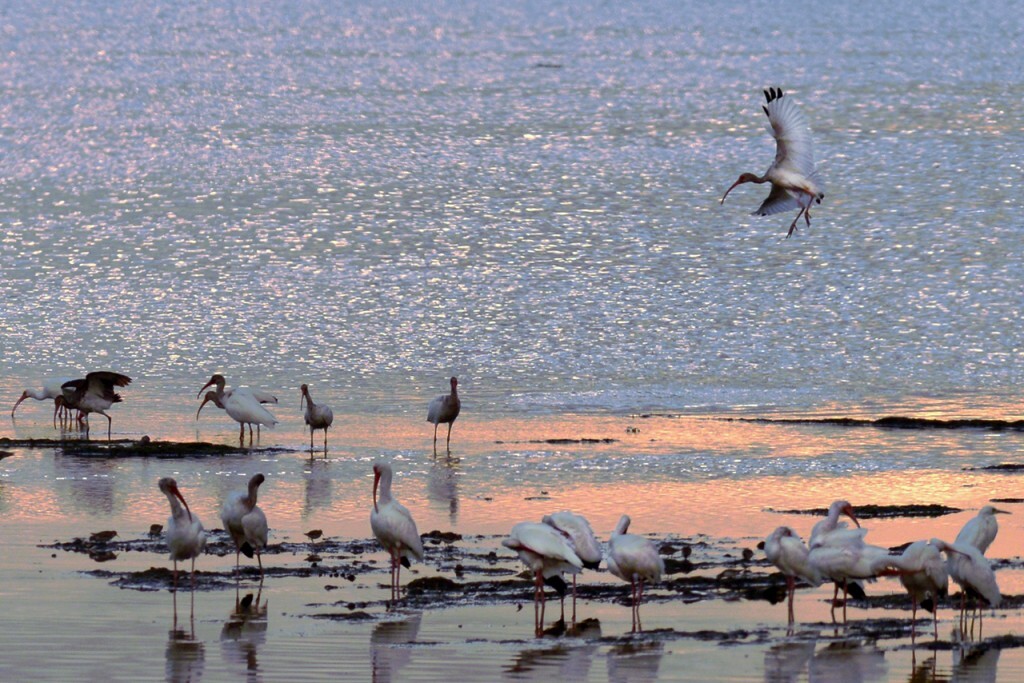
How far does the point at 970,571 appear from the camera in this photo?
13312 mm

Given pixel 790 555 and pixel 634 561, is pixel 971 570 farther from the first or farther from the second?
pixel 634 561

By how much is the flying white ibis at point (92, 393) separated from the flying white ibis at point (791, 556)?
12.0m

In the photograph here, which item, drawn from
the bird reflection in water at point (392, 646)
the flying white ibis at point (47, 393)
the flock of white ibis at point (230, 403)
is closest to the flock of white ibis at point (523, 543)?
the bird reflection in water at point (392, 646)

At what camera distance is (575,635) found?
13391 mm

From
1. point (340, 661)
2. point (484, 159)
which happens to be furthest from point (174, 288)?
point (340, 661)

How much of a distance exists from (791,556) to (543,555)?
168cm

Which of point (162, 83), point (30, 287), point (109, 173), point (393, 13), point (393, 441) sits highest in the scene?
point (393, 13)

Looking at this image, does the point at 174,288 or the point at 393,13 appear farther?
the point at 393,13

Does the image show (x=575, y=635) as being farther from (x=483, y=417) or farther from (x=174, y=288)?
(x=174, y=288)

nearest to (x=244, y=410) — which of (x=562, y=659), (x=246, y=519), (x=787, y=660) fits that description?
(x=246, y=519)

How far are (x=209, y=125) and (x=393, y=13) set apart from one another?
31170mm

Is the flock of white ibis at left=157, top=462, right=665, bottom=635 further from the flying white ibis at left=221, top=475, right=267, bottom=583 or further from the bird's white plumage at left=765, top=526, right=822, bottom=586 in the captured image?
the bird's white plumage at left=765, top=526, right=822, bottom=586

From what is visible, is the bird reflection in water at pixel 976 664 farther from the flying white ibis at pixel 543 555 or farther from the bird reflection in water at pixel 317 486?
the bird reflection in water at pixel 317 486

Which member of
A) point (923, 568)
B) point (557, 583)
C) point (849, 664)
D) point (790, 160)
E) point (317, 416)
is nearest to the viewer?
point (849, 664)
